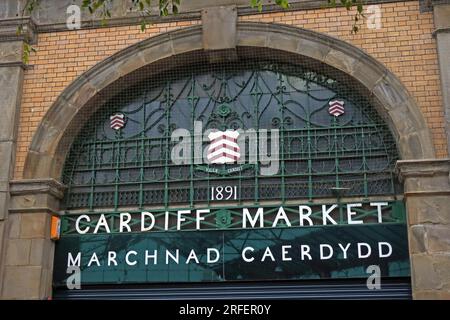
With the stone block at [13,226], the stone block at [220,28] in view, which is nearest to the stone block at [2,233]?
the stone block at [13,226]

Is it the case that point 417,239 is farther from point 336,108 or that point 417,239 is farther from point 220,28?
point 220,28

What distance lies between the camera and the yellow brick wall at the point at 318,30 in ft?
31.1

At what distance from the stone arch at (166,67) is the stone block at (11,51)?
40.2 inches

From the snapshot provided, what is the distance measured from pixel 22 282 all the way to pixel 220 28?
4865mm

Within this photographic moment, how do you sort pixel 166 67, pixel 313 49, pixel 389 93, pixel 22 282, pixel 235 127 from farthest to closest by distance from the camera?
pixel 166 67
pixel 235 127
pixel 313 49
pixel 22 282
pixel 389 93

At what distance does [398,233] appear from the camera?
923 cm

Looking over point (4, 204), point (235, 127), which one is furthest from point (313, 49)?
point (4, 204)

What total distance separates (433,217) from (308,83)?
2.83 metres

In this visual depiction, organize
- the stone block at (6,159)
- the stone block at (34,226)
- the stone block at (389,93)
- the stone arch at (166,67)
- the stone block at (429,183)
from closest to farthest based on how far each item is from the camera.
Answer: the stone block at (429,183)
the stone block at (389,93)
the stone arch at (166,67)
the stone block at (34,226)
the stone block at (6,159)

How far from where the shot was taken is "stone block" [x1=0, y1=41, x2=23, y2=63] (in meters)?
10.6

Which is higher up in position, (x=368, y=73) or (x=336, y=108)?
(x=368, y=73)

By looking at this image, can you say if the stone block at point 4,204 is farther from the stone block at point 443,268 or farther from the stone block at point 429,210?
the stone block at point 443,268

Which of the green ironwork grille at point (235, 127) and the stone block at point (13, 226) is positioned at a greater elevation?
the green ironwork grille at point (235, 127)

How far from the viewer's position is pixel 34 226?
987 centimetres
